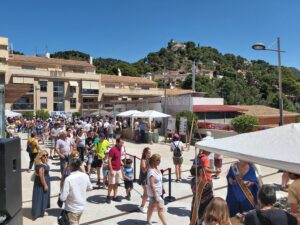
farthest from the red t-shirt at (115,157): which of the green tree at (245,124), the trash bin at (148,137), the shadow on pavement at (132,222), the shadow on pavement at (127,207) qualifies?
the trash bin at (148,137)

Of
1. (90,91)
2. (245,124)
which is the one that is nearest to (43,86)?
(90,91)

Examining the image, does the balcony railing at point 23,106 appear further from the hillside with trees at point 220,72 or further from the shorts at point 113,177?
the shorts at point 113,177

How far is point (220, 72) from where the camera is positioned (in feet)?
480

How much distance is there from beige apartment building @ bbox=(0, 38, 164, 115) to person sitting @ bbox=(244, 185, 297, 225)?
1926 inches

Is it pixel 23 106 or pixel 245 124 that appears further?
pixel 23 106

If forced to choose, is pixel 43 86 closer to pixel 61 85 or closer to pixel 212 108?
pixel 61 85

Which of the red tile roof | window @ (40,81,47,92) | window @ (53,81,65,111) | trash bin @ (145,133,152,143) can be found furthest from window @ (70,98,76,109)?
trash bin @ (145,133,152,143)

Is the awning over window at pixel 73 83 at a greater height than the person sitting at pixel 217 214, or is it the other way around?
the awning over window at pixel 73 83

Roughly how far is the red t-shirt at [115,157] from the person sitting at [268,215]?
501 cm

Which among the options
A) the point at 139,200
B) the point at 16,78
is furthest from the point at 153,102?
the point at 16,78

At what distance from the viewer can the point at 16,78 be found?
5472 centimetres

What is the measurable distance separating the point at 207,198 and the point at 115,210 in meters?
2.81

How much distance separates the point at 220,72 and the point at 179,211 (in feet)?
470

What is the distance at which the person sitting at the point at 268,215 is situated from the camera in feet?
11.5
